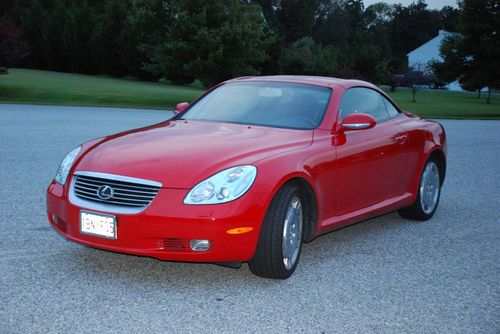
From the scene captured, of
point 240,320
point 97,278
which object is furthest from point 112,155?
point 240,320

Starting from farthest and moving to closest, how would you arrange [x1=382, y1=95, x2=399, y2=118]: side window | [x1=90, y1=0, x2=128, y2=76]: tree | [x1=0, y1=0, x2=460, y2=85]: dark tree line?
1. [x1=90, y1=0, x2=128, y2=76]: tree
2. [x1=0, y1=0, x2=460, y2=85]: dark tree line
3. [x1=382, y1=95, x2=399, y2=118]: side window

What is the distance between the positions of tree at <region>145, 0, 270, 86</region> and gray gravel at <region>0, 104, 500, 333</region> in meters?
24.2

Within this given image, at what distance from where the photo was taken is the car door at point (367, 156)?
5.85 meters

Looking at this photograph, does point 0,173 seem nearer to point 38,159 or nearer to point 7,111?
point 38,159

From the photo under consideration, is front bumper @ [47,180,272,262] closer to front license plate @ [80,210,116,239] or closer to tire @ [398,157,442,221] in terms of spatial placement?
front license plate @ [80,210,116,239]

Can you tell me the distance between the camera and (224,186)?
4.66m

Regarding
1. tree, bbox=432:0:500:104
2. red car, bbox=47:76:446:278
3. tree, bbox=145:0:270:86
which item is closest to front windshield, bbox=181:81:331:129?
red car, bbox=47:76:446:278

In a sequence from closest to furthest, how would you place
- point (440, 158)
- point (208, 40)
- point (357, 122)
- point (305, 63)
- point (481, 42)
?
point (357, 122) < point (440, 158) < point (208, 40) < point (481, 42) < point (305, 63)

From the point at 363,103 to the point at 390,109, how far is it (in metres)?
0.65

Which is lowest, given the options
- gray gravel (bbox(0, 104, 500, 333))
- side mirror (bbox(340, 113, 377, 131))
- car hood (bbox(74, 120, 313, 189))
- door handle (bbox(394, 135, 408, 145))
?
gray gravel (bbox(0, 104, 500, 333))

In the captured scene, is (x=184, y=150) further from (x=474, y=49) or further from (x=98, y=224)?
(x=474, y=49)

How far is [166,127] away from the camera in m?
5.98

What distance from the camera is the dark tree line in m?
31.7

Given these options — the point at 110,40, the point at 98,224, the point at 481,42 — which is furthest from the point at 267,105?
the point at 110,40
